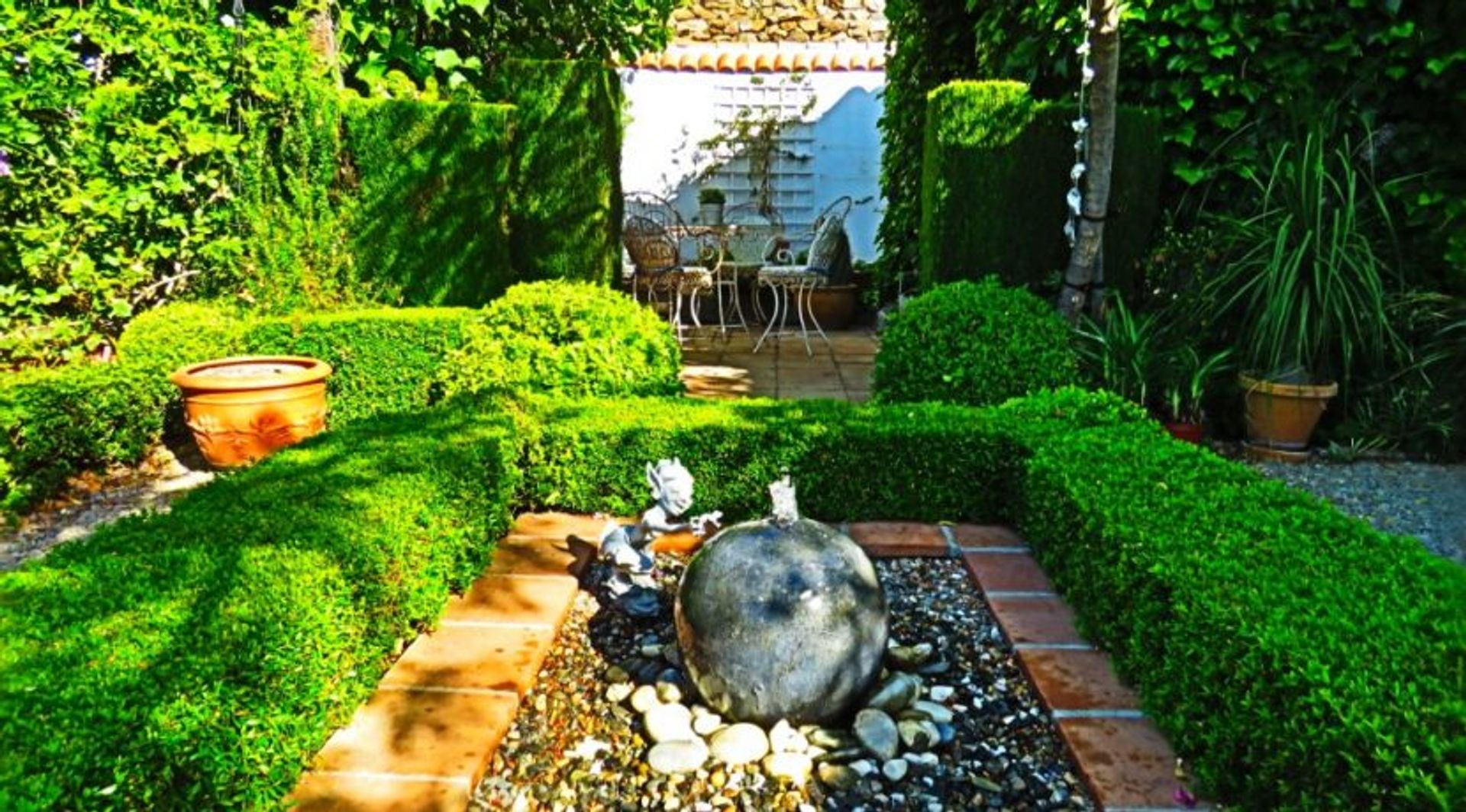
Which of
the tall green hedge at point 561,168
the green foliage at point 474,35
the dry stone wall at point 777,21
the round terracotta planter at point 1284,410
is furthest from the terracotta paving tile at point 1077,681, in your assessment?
the dry stone wall at point 777,21

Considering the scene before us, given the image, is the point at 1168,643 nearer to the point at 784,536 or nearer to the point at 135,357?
the point at 784,536

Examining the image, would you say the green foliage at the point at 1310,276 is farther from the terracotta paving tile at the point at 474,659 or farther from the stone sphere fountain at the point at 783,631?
the terracotta paving tile at the point at 474,659

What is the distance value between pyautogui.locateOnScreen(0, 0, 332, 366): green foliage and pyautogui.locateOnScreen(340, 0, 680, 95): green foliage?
2.46ft

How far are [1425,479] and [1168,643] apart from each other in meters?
3.36

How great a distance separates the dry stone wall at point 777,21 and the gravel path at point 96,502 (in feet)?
28.6

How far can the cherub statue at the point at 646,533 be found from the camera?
303 centimetres

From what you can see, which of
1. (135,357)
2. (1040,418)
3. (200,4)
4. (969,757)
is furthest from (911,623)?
(200,4)

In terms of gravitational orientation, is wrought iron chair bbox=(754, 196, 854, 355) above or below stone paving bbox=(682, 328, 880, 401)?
above

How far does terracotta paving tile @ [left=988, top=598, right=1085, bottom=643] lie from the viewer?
2.86m

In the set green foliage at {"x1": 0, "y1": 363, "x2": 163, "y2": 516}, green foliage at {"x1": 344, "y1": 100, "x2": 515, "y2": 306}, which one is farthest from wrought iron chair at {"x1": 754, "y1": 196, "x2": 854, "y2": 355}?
green foliage at {"x1": 0, "y1": 363, "x2": 163, "y2": 516}

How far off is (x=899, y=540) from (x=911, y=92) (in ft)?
18.5

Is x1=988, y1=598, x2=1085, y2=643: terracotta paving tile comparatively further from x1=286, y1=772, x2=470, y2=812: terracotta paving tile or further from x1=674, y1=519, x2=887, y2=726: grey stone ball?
x1=286, y1=772, x2=470, y2=812: terracotta paving tile

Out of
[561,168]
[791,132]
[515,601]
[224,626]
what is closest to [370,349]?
[561,168]

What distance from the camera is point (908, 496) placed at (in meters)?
3.80
